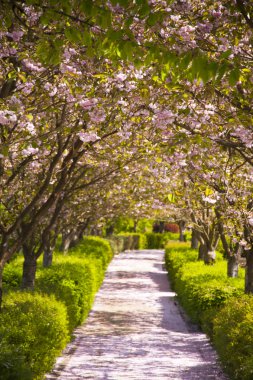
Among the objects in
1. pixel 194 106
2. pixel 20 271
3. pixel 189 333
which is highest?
pixel 194 106

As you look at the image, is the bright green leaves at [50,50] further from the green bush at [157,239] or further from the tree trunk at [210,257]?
the green bush at [157,239]

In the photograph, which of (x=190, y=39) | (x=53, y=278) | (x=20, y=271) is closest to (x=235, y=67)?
(x=190, y=39)

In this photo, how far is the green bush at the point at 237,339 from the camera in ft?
28.3

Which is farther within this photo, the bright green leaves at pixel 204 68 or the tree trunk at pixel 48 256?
the tree trunk at pixel 48 256

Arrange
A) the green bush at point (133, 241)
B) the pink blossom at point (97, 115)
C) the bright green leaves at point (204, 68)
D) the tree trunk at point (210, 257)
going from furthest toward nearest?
the green bush at point (133, 241)
the tree trunk at point (210, 257)
the pink blossom at point (97, 115)
the bright green leaves at point (204, 68)

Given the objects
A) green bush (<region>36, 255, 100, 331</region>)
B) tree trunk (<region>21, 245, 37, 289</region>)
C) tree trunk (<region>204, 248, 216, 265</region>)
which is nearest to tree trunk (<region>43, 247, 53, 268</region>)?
green bush (<region>36, 255, 100, 331</region>)

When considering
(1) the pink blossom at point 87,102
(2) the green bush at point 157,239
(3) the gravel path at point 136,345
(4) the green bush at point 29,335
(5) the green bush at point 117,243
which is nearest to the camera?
(4) the green bush at point 29,335

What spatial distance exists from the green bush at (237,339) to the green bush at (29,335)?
2.76m

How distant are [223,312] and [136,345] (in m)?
2.93

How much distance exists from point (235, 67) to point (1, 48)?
349cm

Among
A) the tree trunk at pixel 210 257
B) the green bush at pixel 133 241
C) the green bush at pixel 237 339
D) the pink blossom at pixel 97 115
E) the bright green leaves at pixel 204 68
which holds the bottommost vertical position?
the green bush at pixel 237 339

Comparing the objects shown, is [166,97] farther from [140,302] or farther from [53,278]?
[140,302]

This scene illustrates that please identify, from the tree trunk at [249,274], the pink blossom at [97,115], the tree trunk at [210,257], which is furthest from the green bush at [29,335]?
the tree trunk at [210,257]

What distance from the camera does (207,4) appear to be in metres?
7.01
